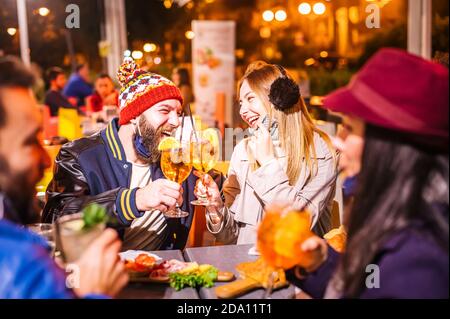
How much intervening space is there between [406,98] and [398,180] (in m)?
0.20

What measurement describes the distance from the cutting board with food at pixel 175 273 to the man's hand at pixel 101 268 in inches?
18.3

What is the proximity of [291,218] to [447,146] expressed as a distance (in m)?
0.44

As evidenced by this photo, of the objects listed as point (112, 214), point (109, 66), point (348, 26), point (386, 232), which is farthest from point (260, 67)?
point (348, 26)

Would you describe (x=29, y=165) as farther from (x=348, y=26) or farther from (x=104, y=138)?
(x=348, y=26)

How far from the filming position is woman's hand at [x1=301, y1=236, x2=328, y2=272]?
152cm

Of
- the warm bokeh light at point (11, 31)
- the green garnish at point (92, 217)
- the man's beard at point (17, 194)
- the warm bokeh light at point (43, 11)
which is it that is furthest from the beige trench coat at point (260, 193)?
the warm bokeh light at point (43, 11)

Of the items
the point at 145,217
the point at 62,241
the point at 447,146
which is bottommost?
the point at 145,217

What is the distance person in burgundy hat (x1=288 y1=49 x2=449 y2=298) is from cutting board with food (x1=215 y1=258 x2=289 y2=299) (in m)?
0.43

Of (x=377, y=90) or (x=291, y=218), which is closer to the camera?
(x=377, y=90)

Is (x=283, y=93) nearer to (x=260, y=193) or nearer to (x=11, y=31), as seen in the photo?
(x=260, y=193)

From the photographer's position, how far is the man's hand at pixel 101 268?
134 cm

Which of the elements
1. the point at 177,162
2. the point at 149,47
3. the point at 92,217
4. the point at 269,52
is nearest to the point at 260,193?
the point at 177,162

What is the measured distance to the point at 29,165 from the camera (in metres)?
1.26

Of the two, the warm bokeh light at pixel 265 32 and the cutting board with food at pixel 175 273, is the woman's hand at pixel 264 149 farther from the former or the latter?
the warm bokeh light at pixel 265 32
